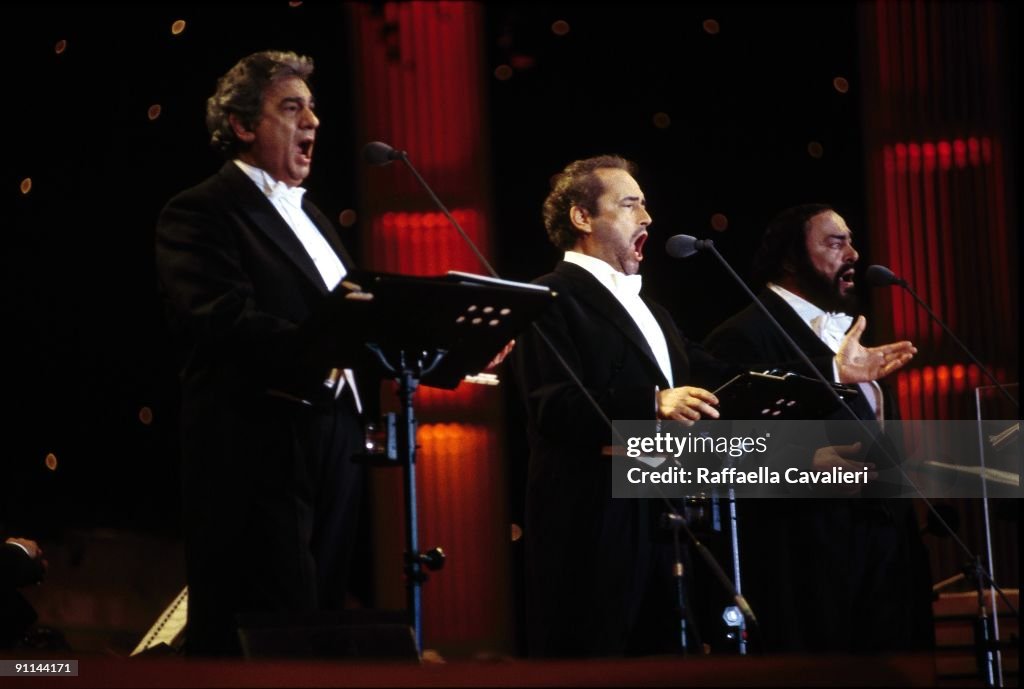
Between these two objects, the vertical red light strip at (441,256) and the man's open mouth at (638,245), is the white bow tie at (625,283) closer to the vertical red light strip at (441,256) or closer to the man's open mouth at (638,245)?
the man's open mouth at (638,245)

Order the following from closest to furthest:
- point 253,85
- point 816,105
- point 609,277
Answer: point 253,85, point 609,277, point 816,105

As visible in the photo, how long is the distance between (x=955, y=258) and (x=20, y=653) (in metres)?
4.89

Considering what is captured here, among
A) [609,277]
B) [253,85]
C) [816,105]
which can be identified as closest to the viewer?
[253,85]

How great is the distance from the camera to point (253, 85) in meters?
3.40

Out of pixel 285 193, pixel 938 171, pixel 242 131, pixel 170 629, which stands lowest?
pixel 170 629

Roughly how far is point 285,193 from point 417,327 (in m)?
0.69

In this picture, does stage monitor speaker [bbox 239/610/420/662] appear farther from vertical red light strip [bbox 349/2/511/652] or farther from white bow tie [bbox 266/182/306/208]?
vertical red light strip [bbox 349/2/511/652]

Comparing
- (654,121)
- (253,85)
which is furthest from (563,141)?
(253,85)

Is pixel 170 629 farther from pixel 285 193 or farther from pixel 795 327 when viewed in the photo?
pixel 795 327

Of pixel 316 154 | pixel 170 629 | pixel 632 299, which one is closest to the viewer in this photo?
pixel 632 299

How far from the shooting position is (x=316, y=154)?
5.50 m

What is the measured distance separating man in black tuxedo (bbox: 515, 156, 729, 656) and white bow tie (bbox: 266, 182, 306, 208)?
0.74 metres

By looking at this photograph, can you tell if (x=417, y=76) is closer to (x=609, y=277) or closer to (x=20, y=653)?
(x=609, y=277)

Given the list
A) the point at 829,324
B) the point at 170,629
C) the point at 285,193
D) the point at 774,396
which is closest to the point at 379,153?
the point at 285,193
